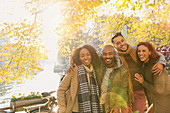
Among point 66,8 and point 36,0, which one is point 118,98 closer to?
point 66,8

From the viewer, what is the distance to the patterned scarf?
2.99 metres

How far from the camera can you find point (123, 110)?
3.35 m

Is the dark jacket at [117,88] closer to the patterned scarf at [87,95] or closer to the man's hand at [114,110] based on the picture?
the man's hand at [114,110]

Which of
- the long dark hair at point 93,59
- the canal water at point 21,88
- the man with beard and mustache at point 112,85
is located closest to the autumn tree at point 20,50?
the long dark hair at point 93,59

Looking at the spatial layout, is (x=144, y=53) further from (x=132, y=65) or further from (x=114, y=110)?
(x=114, y=110)

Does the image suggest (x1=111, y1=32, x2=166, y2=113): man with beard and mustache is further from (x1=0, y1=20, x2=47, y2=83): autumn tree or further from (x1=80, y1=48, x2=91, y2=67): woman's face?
(x1=0, y1=20, x2=47, y2=83): autumn tree

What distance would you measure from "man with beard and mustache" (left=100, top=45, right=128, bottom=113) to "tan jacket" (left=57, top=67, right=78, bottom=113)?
2.00 ft

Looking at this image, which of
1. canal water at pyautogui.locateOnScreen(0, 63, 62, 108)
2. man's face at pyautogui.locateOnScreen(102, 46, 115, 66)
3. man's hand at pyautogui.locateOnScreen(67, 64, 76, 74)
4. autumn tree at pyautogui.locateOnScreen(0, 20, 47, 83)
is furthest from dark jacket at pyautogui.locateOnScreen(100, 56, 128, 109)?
canal water at pyautogui.locateOnScreen(0, 63, 62, 108)

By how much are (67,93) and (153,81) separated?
66.3 inches

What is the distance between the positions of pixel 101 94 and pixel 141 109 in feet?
3.62

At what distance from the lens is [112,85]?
3201 millimetres

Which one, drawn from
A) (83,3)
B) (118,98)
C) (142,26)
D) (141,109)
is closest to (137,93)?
(141,109)

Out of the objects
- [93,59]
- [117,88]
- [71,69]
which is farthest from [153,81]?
[71,69]

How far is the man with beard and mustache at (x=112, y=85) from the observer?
3180 mm
